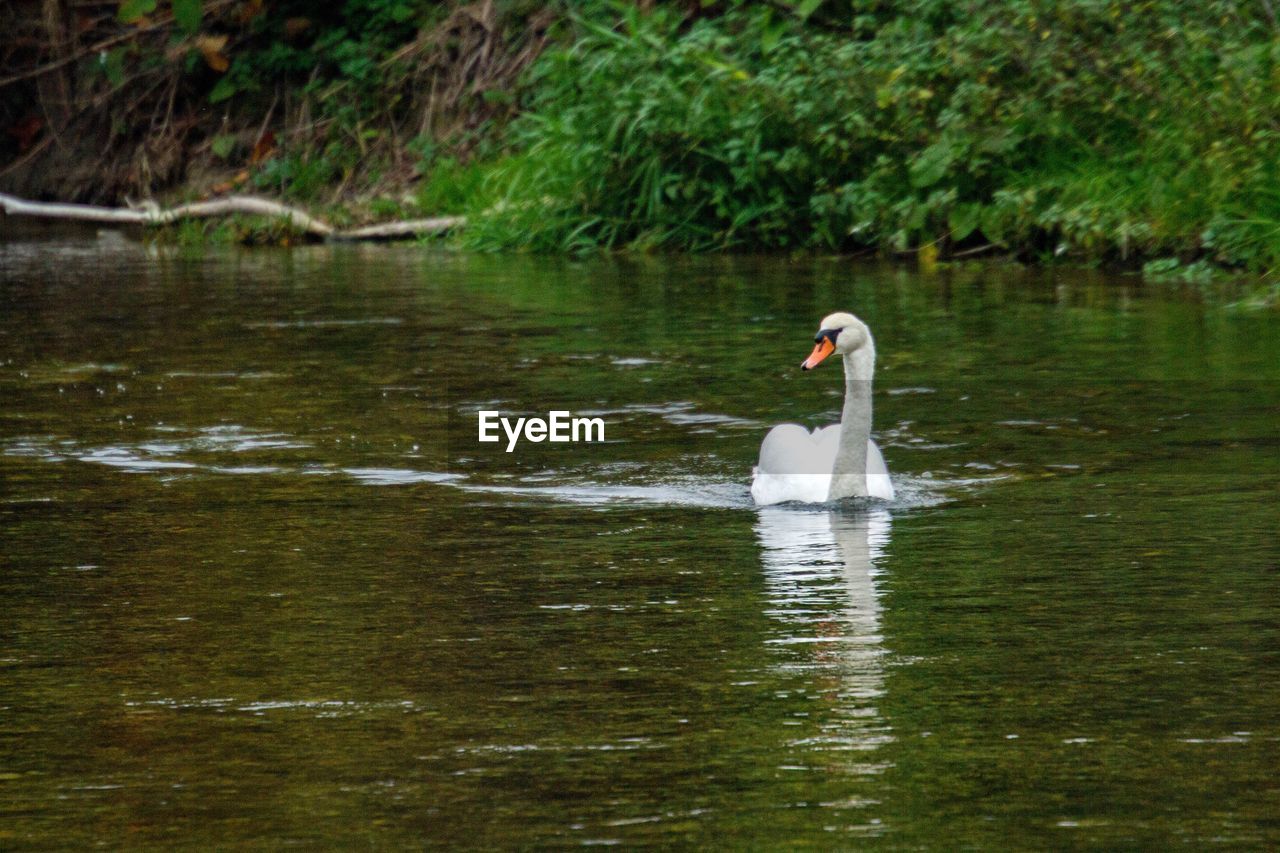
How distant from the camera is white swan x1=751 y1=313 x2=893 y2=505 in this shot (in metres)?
8.21

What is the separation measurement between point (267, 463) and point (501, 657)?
3.71m

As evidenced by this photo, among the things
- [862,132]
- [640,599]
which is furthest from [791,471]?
[862,132]

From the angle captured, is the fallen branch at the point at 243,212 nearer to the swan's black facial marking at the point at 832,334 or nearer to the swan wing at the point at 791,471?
the swan's black facial marking at the point at 832,334

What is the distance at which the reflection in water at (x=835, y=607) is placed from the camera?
497 cm

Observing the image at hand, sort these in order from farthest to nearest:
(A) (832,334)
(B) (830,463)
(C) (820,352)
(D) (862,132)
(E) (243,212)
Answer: (E) (243,212)
(D) (862,132)
(A) (832,334)
(C) (820,352)
(B) (830,463)

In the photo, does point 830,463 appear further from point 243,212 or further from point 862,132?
point 243,212

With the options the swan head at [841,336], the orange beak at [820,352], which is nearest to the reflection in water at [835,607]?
the orange beak at [820,352]

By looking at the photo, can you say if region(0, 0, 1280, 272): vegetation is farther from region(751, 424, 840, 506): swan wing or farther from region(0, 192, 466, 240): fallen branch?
region(751, 424, 840, 506): swan wing

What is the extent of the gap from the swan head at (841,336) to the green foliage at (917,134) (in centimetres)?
711

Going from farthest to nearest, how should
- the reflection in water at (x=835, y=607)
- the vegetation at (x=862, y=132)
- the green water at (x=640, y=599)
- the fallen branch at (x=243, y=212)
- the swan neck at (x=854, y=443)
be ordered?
the fallen branch at (x=243, y=212) < the vegetation at (x=862, y=132) < the swan neck at (x=854, y=443) < the reflection in water at (x=835, y=607) < the green water at (x=640, y=599)

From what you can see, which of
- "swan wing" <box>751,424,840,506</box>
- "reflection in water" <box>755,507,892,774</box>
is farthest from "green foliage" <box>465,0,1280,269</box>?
"reflection in water" <box>755,507,892,774</box>

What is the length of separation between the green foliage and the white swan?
7562mm

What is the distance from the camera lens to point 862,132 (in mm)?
18109

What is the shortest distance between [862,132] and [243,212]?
30.7 ft
